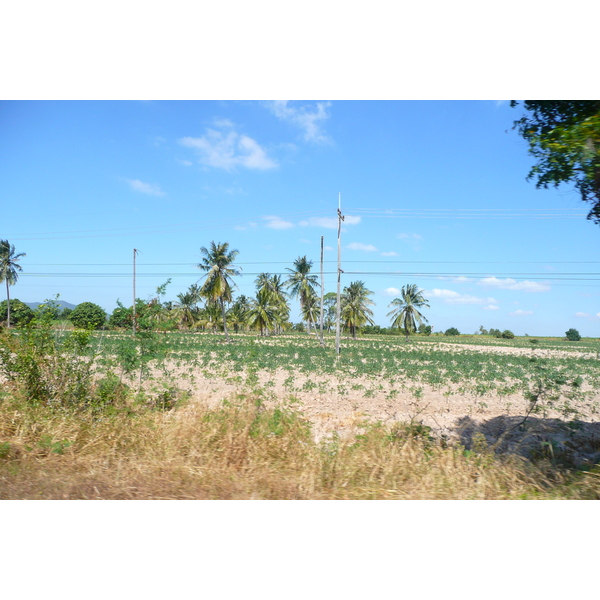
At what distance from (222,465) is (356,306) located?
154 ft

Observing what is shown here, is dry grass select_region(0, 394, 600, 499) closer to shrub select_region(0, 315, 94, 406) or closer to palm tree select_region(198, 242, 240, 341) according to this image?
shrub select_region(0, 315, 94, 406)

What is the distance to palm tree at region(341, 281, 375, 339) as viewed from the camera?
48.3 meters

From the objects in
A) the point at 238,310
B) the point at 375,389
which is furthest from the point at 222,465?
the point at 238,310

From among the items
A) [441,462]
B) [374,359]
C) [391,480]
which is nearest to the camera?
[391,480]

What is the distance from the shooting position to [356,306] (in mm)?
49719

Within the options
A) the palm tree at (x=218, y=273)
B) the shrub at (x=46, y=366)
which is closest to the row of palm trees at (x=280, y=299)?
the palm tree at (x=218, y=273)

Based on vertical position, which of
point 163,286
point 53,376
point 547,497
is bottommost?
point 547,497

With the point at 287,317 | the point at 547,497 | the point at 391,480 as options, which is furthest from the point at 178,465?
the point at 287,317

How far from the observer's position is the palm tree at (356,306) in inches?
1901

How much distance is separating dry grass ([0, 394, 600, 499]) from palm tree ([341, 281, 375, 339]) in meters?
43.4

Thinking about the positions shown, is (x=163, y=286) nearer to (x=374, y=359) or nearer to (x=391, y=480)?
(x=391, y=480)

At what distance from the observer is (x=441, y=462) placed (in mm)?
3910

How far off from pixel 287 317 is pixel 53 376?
5797cm

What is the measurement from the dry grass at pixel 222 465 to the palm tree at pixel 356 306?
43.4 m
